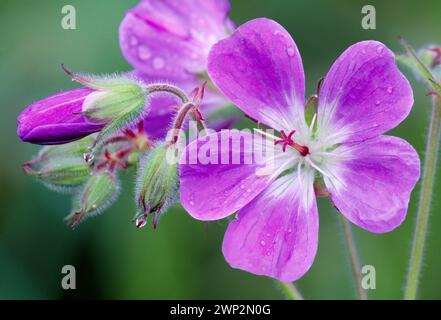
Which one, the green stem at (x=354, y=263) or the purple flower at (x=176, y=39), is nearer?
the green stem at (x=354, y=263)

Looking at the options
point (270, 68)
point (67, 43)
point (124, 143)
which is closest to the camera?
point (270, 68)

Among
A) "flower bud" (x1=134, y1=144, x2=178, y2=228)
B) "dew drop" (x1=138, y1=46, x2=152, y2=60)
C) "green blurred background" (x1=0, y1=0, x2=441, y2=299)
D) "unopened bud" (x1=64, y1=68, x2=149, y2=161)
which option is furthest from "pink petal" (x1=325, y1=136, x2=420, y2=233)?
"green blurred background" (x1=0, y1=0, x2=441, y2=299)

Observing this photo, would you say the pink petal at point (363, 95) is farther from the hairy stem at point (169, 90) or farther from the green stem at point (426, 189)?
the hairy stem at point (169, 90)

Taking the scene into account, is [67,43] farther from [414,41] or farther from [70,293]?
[414,41]

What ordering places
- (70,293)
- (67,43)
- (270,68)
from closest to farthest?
(270,68)
(70,293)
(67,43)

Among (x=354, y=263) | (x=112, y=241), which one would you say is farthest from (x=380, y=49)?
(x=112, y=241)

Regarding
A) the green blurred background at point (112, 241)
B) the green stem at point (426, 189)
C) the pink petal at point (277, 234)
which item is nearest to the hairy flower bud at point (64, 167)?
the pink petal at point (277, 234)

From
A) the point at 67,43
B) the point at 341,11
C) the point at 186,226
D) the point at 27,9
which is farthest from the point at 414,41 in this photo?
the point at 27,9

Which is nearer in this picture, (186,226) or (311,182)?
(311,182)
